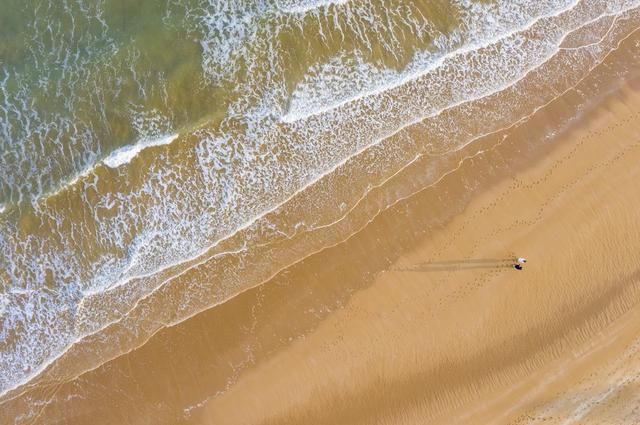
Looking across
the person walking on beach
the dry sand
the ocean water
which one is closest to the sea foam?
the ocean water

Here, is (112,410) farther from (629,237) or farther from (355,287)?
(629,237)

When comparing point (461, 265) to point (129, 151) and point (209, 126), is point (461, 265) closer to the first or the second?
point (209, 126)

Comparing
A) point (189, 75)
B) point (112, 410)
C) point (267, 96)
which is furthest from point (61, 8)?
point (112, 410)

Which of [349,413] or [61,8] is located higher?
[61,8]

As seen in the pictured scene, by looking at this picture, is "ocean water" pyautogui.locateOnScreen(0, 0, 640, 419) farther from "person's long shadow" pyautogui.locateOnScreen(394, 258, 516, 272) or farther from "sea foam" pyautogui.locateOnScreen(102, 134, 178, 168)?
"person's long shadow" pyautogui.locateOnScreen(394, 258, 516, 272)

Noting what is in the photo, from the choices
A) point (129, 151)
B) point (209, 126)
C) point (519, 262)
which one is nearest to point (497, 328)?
point (519, 262)

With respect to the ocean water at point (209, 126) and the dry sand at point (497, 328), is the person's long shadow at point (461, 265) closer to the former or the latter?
the dry sand at point (497, 328)
